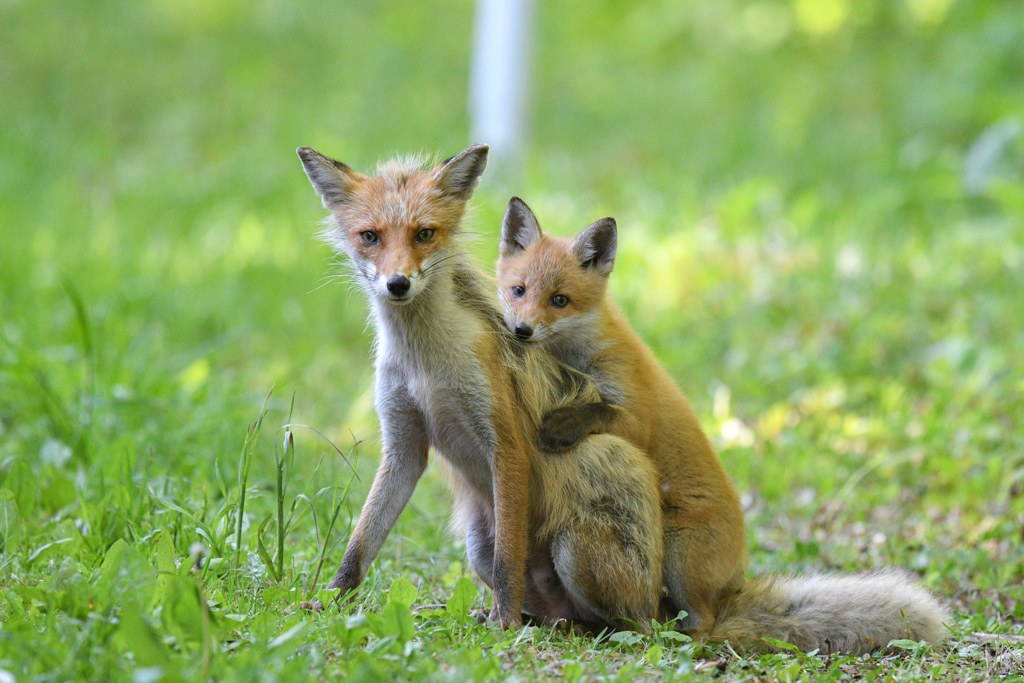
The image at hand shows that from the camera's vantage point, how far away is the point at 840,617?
13.4 feet

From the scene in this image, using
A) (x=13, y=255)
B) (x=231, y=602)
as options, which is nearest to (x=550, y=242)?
(x=231, y=602)

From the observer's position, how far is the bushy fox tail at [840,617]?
4016 millimetres

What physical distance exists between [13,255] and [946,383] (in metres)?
8.32

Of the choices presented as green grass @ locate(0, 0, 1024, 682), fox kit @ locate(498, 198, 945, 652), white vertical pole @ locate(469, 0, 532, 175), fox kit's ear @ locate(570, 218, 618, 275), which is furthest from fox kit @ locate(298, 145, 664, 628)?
white vertical pole @ locate(469, 0, 532, 175)

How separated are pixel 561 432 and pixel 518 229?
1186 mm

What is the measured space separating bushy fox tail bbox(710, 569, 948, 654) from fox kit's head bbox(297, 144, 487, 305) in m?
2.13

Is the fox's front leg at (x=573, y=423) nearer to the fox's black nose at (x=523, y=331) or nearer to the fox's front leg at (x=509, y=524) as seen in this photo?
the fox's front leg at (x=509, y=524)

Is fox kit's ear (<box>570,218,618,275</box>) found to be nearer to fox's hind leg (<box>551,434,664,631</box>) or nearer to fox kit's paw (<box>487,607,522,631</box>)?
fox's hind leg (<box>551,434,664,631</box>)

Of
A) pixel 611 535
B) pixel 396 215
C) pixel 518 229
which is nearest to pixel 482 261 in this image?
pixel 518 229

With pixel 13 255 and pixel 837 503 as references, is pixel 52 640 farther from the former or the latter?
pixel 13 255

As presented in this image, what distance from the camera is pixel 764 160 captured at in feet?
38.6

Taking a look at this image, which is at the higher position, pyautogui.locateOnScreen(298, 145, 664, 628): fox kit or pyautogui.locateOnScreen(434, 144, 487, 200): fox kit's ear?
pyautogui.locateOnScreen(434, 144, 487, 200): fox kit's ear

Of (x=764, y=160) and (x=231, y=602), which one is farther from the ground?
(x=764, y=160)

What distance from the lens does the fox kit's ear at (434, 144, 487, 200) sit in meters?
4.18
